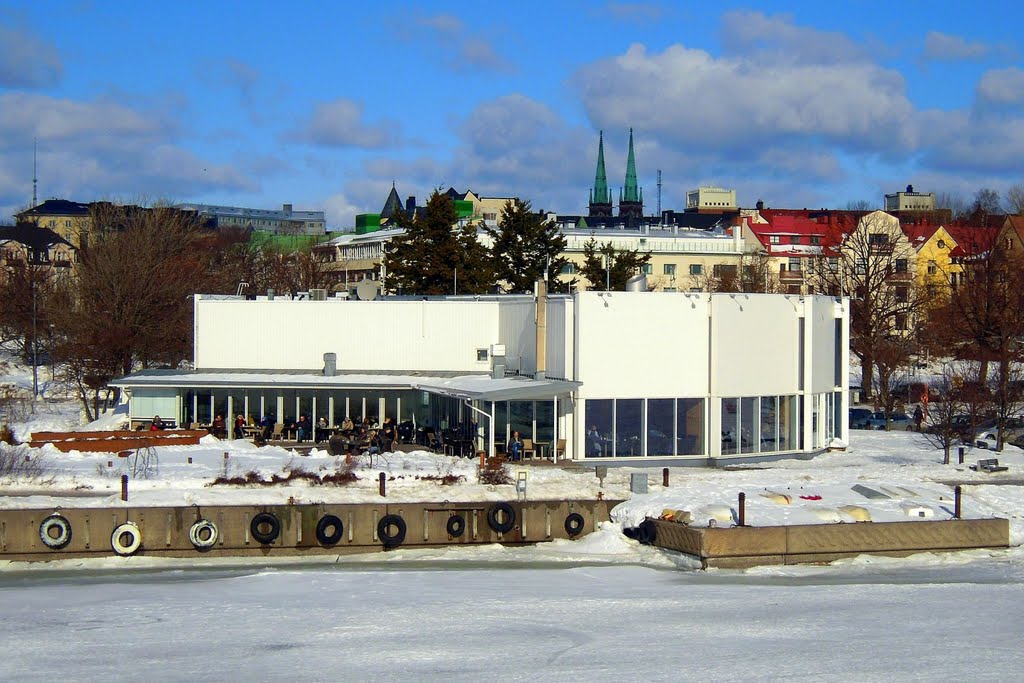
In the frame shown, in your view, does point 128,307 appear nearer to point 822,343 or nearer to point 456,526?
point 822,343

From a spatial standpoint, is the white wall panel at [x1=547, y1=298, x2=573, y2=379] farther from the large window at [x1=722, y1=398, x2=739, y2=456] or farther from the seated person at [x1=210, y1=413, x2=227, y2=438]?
the seated person at [x1=210, y1=413, x2=227, y2=438]

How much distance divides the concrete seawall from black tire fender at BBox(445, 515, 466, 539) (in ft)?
0.08

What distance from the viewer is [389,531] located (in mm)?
30969

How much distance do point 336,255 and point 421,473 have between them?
9538 cm

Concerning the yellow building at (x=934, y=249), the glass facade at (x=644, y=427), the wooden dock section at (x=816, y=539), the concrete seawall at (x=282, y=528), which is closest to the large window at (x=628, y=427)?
the glass facade at (x=644, y=427)

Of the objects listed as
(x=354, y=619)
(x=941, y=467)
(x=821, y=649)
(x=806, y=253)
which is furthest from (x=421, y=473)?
(x=806, y=253)

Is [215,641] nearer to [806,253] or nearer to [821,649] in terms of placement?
[821,649]

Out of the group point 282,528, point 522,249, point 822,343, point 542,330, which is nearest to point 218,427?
point 542,330

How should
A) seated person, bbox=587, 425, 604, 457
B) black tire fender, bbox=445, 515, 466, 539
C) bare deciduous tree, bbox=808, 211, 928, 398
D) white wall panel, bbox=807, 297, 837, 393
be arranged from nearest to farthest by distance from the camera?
black tire fender, bbox=445, 515, 466, 539, seated person, bbox=587, 425, 604, 457, white wall panel, bbox=807, 297, 837, 393, bare deciduous tree, bbox=808, 211, 928, 398

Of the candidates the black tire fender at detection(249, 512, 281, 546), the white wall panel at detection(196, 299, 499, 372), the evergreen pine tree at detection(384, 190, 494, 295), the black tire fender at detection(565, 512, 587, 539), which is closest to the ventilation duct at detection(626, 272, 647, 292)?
the white wall panel at detection(196, 299, 499, 372)

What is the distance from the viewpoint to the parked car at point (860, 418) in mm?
57531

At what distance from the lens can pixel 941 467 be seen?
129ft

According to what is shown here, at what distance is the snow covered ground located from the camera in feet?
71.3

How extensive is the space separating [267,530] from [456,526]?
15.4 ft
